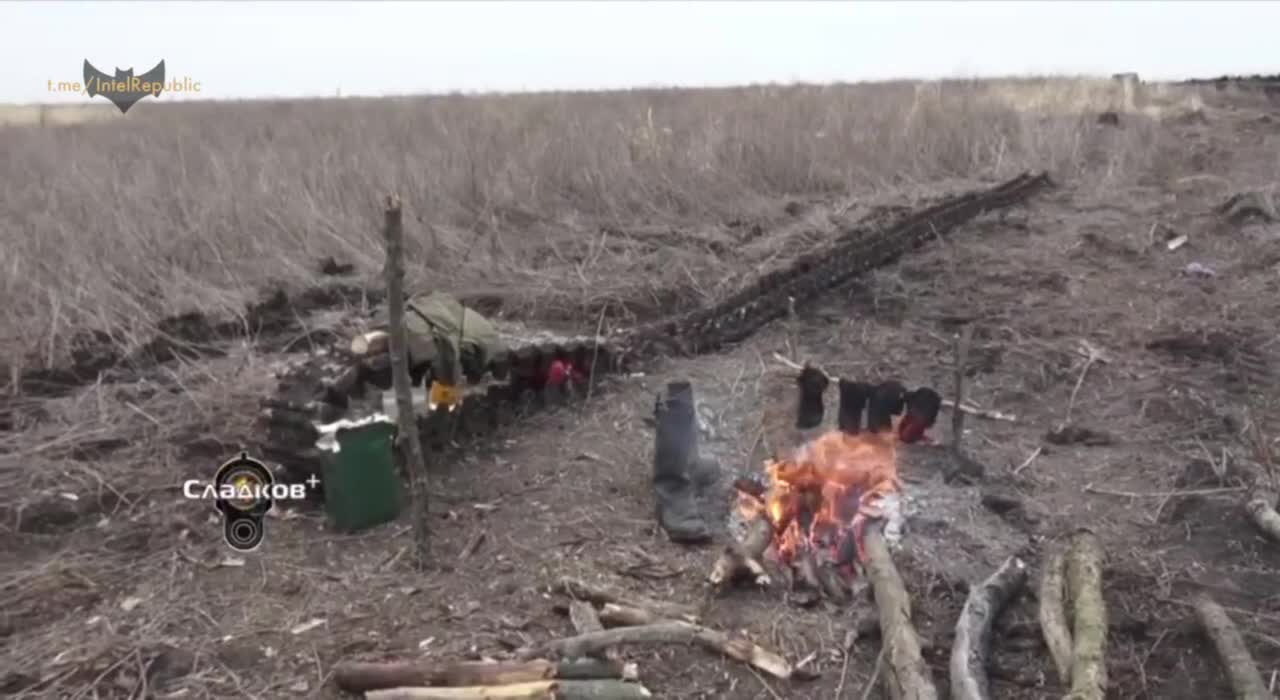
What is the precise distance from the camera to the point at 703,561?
4715 millimetres

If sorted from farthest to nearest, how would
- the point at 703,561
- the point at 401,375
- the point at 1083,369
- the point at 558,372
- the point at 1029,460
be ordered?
the point at 1083,369 < the point at 558,372 < the point at 1029,460 < the point at 703,561 < the point at 401,375

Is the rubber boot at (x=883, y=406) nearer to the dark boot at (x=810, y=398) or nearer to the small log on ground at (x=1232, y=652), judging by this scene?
the dark boot at (x=810, y=398)

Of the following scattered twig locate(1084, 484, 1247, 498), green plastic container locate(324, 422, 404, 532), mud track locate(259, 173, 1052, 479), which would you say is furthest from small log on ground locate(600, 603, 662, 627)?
scattered twig locate(1084, 484, 1247, 498)

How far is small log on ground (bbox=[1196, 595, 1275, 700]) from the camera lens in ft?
12.0

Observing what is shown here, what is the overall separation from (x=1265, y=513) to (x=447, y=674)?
13.3ft

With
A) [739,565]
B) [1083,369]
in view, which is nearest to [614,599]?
[739,565]

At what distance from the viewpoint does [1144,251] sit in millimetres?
11672

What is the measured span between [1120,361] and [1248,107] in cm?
2905

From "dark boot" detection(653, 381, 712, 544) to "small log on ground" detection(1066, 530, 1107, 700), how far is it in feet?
5.47

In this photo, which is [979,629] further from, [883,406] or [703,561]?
[883,406]

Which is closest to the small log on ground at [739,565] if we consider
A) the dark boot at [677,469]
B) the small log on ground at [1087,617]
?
the dark boot at [677,469]

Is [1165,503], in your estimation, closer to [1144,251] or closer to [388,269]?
[388,269]

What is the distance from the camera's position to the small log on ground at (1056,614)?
3.88 metres

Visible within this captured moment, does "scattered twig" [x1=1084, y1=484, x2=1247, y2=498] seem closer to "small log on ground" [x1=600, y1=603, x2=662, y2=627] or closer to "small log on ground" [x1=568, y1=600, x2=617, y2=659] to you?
"small log on ground" [x1=600, y1=603, x2=662, y2=627]
